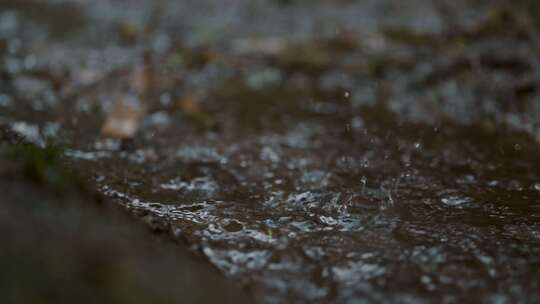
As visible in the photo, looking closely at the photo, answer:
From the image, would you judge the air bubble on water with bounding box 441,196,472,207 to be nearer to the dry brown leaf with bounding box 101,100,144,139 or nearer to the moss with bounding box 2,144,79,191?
the moss with bounding box 2,144,79,191

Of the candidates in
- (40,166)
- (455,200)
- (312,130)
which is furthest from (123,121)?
(40,166)

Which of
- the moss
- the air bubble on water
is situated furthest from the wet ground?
the moss

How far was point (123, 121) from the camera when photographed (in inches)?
247

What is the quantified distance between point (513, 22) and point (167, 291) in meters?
6.82

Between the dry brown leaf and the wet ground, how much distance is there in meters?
0.10

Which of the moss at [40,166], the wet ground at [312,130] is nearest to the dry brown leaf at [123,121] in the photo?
the wet ground at [312,130]

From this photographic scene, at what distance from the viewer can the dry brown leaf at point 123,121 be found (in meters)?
5.94

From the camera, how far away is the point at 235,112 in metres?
6.79

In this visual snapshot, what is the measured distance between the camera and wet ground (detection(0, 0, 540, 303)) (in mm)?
3287

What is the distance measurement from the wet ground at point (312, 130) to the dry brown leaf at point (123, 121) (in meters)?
0.10

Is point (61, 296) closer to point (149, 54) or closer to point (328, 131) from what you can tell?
point (328, 131)

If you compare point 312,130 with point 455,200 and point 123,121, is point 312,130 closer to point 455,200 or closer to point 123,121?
point 123,121

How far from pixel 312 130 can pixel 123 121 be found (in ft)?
6.57

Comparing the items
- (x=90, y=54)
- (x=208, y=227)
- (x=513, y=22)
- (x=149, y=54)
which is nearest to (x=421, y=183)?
(x=208, y=227)
